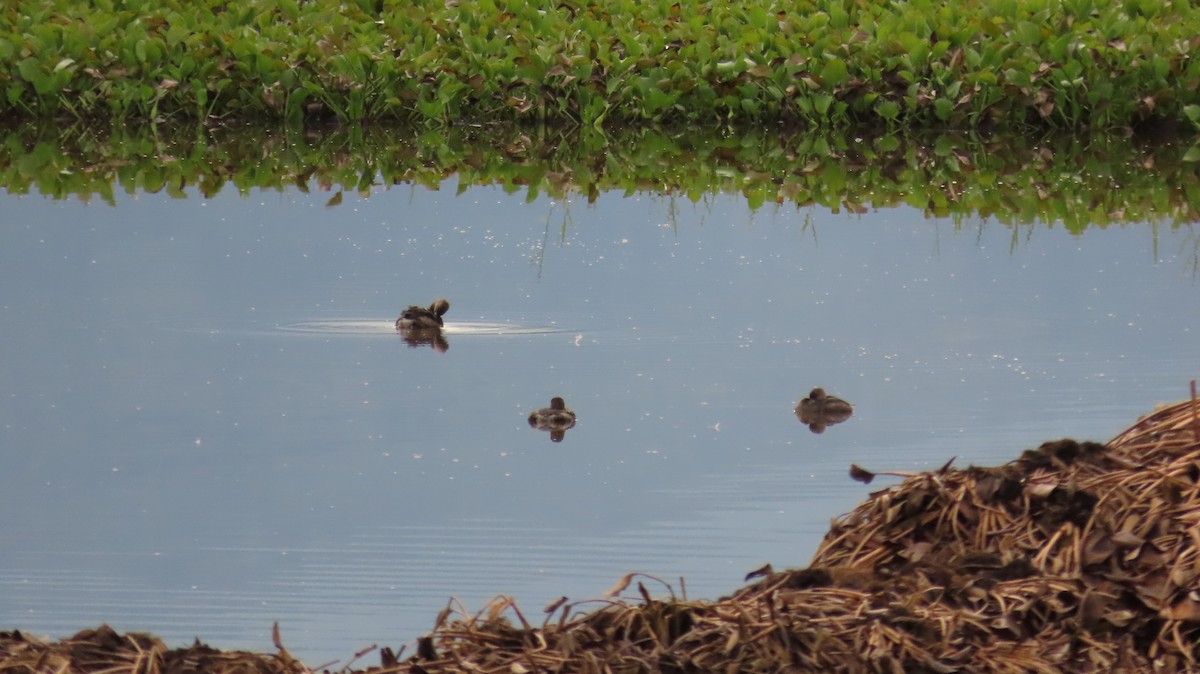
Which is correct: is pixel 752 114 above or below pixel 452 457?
above

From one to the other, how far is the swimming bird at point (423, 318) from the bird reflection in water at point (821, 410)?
1.32 meters

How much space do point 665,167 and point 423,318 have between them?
3.10 m

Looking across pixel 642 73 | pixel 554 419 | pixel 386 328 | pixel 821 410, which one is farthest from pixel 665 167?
pixel 554 419

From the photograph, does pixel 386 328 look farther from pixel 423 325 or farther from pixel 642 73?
pixel 642 73

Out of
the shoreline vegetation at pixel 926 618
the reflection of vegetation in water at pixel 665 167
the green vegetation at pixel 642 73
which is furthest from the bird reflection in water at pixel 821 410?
the green vegetation at pixel 642 73

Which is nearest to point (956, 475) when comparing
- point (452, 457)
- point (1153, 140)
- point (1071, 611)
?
point (1071, 611)

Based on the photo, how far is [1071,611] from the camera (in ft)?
8.44

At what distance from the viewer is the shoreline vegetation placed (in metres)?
2.46

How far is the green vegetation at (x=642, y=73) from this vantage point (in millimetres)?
9164

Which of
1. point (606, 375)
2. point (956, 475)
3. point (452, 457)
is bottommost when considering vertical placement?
point (956, 475)

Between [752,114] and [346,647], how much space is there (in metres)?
7.04

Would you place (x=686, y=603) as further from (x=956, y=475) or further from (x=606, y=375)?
(x=606, y=375)

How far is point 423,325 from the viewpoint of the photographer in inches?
202

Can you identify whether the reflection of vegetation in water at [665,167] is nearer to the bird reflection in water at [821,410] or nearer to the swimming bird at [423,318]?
the swimming bird at [423,318]
